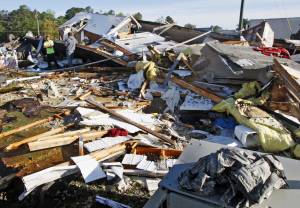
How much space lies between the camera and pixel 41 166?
612cm

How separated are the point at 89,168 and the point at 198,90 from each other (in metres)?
4.65

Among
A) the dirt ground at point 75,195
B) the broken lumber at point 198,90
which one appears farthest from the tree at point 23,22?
the dirt ground at point 75,195

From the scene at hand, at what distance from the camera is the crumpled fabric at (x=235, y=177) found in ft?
9.77

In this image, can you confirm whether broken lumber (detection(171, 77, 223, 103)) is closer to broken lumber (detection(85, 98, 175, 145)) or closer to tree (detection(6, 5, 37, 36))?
broken lumber (detection(85, 98, 175, 145))

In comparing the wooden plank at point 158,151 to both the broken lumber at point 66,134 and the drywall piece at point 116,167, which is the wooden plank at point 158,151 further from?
the broken lumber at point 66,134

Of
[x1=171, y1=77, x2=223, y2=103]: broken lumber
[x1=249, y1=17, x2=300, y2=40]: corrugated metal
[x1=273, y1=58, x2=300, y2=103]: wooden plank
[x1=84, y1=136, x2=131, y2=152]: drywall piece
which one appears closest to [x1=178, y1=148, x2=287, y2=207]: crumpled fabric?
[x1=84, y1=136, x2=131, y2=152]: drywall piece

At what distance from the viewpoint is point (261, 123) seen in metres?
7.25

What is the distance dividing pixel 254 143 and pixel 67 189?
3736 millimetres

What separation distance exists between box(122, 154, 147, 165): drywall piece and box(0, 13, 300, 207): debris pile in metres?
0.02

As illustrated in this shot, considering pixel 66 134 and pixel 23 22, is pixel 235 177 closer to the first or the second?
pixel 66 134

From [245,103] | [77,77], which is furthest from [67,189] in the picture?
[77,77]

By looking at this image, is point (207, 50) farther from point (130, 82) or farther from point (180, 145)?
point (180, 145)

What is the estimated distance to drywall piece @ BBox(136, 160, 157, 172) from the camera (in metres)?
5.92

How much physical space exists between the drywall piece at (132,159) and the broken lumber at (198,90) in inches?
131
